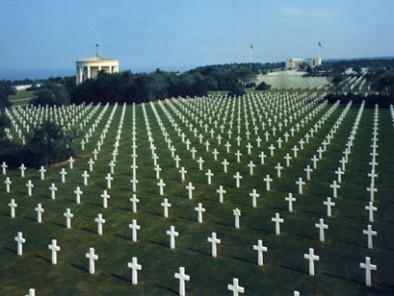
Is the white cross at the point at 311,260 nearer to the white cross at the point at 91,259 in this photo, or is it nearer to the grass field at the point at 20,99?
the white cross at the point at 91,259

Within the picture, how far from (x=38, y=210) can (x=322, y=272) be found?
885cm

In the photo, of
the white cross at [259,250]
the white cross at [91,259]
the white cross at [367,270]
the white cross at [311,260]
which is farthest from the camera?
the white cross at [259,250]

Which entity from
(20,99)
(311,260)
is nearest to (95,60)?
(20,99)

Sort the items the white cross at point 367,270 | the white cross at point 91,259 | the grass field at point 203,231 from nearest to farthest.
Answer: the white cross at point 367,270 < the grass field at point 203,231 < the white cross at point 91,259

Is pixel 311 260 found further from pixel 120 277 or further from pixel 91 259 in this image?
pixel 91 259

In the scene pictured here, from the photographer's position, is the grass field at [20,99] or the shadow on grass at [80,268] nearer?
the shadow on grass at [80,268]

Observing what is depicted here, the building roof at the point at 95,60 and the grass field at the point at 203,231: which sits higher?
the building roof at the point at 95,60

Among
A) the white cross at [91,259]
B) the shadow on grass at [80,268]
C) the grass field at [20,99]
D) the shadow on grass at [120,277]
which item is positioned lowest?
the shadow on grass at [120,277]

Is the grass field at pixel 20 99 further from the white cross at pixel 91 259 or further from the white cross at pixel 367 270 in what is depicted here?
the white cross at pixel 367 270

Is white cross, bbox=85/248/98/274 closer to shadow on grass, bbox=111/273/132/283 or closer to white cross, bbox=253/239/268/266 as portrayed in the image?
shadow on grass, bbox=111/273/132/283

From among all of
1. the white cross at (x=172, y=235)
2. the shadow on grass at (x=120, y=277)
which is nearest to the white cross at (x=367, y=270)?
the white cross at (x=172, y=235)

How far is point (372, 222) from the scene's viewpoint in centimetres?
1367

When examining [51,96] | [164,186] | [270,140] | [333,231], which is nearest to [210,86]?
[51,96]

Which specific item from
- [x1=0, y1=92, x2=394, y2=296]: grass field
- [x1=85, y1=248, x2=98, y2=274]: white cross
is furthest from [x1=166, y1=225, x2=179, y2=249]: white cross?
[x1=85, y1=248, x2=98, y2=274]: white cross
